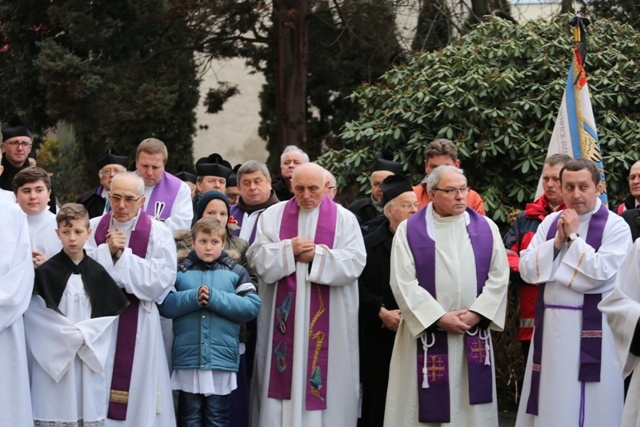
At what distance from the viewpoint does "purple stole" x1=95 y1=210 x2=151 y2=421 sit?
23.4 feet

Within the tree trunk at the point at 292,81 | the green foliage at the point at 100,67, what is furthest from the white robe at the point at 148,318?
the tree trunk at the point at 292,81

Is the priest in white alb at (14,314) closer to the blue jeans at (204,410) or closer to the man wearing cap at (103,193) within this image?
the blue jeans at (204,410)

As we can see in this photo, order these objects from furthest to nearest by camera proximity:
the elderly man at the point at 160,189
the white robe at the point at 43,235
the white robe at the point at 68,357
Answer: the elderly man at the point at 160,189
the white robe at the point at 43,235
the white robe at the point at 68,357

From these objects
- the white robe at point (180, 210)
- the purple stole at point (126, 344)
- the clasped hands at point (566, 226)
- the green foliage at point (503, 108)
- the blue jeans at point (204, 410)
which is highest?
the green foliage at point (503, 108)

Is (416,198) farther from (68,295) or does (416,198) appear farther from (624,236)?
(68,295)

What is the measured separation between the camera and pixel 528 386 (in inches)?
284

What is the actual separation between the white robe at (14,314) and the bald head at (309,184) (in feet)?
6.35

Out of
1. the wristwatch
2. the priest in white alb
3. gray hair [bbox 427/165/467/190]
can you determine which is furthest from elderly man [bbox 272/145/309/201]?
the priest in white alb

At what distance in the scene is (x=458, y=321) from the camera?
6969 millimetres

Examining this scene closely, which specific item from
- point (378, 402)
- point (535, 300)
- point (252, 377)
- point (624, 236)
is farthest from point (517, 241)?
point (252, 377)

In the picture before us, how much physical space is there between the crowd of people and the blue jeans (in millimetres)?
15

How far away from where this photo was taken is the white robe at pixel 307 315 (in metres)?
7.48

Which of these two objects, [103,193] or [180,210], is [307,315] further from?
[103,193]

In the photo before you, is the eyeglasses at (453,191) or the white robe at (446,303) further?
the eyeglasses at (453,191)
